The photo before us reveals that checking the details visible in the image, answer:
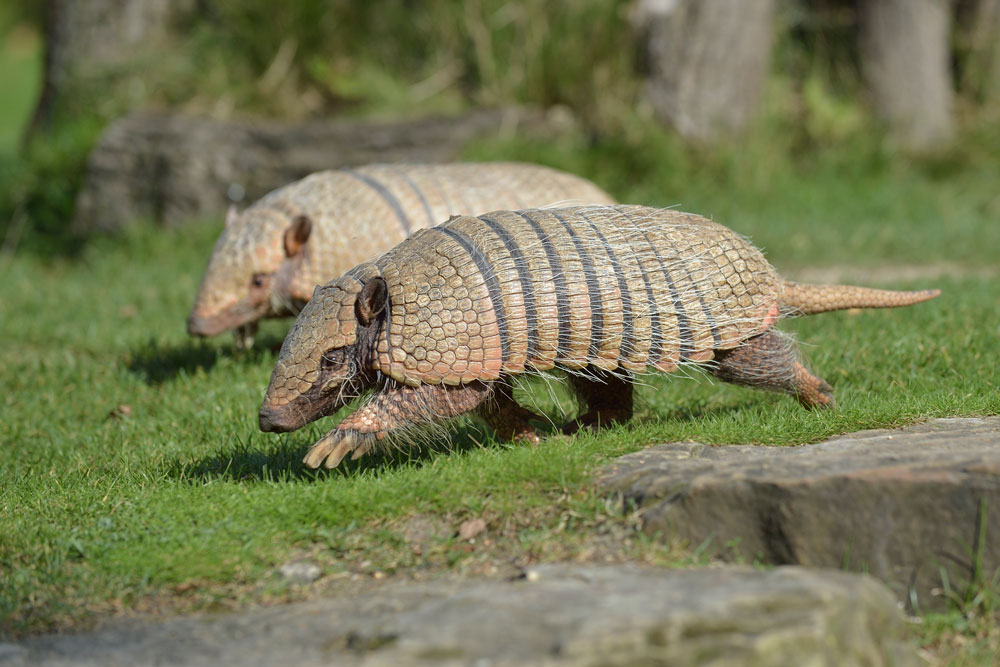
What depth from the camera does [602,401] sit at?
5020 mm

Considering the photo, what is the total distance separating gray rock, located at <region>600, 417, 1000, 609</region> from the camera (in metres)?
3.59

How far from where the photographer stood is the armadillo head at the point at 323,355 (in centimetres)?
423

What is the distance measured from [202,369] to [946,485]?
4473mm

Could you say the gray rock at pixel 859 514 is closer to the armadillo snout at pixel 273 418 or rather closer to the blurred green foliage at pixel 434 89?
the armadillo snout at pixel 273 418

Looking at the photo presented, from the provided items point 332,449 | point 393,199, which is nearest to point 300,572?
point 332,449

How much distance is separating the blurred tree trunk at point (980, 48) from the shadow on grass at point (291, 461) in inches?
420

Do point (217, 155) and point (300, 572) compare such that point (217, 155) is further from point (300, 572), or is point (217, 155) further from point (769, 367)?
point (300, 572)

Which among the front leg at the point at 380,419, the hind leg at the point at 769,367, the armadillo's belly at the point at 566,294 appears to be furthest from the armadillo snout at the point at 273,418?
the hind leg at the point at 769,367

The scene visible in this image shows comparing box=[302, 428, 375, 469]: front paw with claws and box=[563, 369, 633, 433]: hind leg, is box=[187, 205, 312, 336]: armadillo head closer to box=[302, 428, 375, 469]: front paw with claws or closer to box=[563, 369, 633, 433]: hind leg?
box=[563, 369, 633, 433]: hind leg

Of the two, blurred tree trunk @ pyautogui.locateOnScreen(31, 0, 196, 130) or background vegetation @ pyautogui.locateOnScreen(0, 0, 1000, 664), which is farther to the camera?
blurred tree trunk @ pyautogui.locateOnScreen(31, 0, 196, 130)

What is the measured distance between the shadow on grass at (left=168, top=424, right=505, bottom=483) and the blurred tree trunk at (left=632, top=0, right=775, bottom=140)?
7.30 m

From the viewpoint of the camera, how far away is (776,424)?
4570mm

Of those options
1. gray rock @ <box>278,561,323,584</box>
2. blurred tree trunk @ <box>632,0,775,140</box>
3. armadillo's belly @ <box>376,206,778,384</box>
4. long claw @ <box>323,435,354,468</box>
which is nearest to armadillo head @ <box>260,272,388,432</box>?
armadillo's belly @ <box>376,206,778,384</box>

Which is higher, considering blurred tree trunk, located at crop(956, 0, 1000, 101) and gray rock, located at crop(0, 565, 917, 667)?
blurred tree trunk, located at crop(956, 0, 1000, 101)
